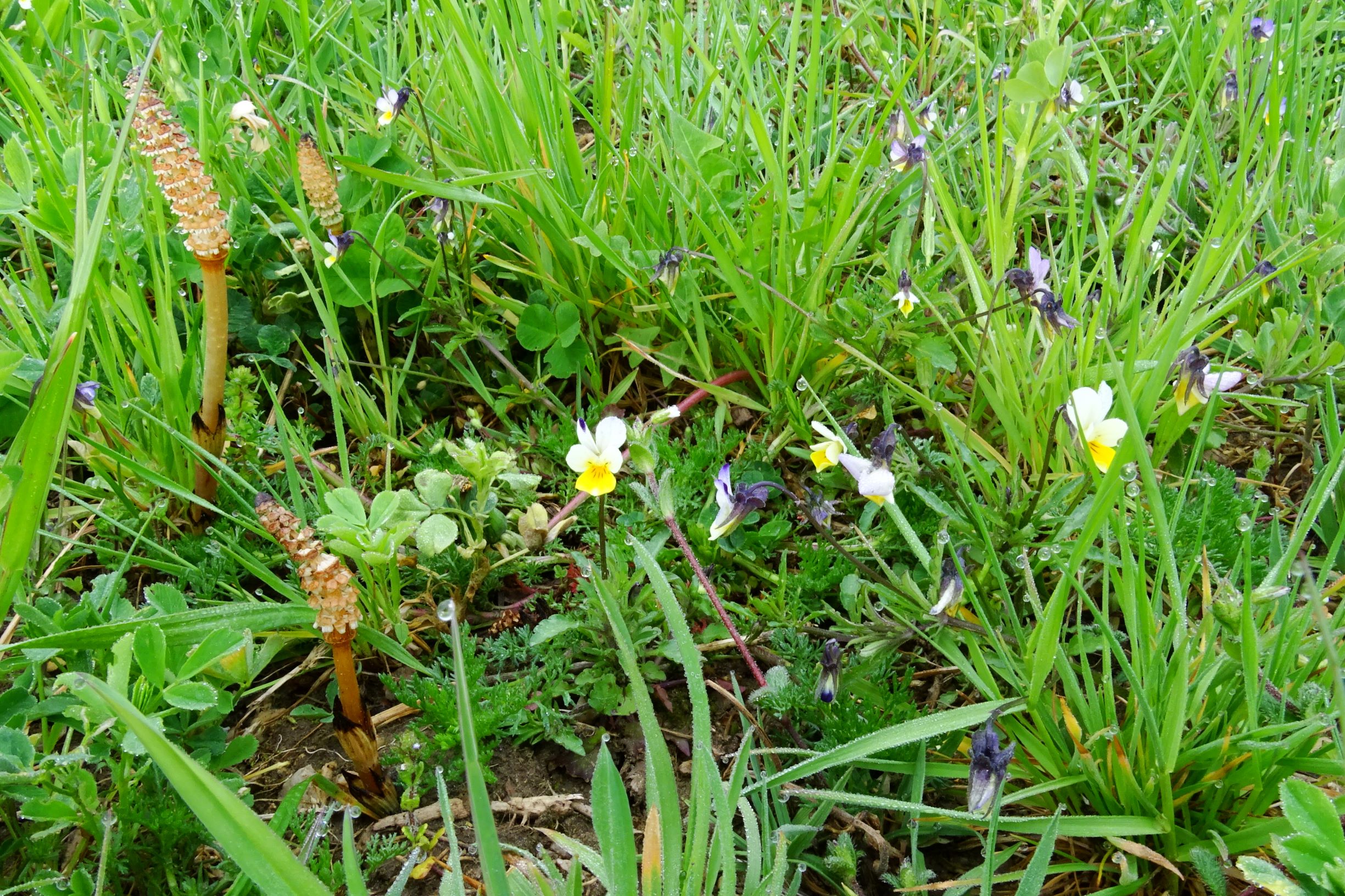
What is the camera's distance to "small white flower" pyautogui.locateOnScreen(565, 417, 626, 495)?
1469 millimetres

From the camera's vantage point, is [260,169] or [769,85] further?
[769,85]

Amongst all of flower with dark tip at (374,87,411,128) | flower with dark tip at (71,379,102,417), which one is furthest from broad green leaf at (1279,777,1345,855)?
flower with dark tip at (374,87,411,128)

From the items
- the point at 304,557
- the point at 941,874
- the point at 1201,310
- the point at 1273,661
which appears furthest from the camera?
the point at 1201,310

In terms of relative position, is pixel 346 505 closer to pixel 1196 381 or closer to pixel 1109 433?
pixel 1109 433

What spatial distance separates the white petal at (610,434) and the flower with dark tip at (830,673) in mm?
430

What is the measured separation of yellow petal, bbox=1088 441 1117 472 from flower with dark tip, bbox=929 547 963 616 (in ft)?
0.82

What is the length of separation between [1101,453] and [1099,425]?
0.04 m

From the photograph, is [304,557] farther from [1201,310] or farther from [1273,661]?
[1201,310]

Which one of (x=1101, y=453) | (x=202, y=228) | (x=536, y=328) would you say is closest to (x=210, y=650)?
(x=202, y=228)

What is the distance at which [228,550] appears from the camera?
1.54m

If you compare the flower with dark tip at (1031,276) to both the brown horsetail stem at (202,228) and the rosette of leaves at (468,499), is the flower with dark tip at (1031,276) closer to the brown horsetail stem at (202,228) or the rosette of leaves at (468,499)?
the rosette of leaves at (468,499)

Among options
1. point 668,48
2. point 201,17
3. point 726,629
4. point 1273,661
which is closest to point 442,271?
point 668,48

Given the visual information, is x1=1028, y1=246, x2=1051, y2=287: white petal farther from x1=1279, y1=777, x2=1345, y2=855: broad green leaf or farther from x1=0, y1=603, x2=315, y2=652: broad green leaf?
x1=0, y1=603, x2=315, y2=652: broad green leaf

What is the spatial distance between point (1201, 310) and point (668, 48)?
1359 millimetres
